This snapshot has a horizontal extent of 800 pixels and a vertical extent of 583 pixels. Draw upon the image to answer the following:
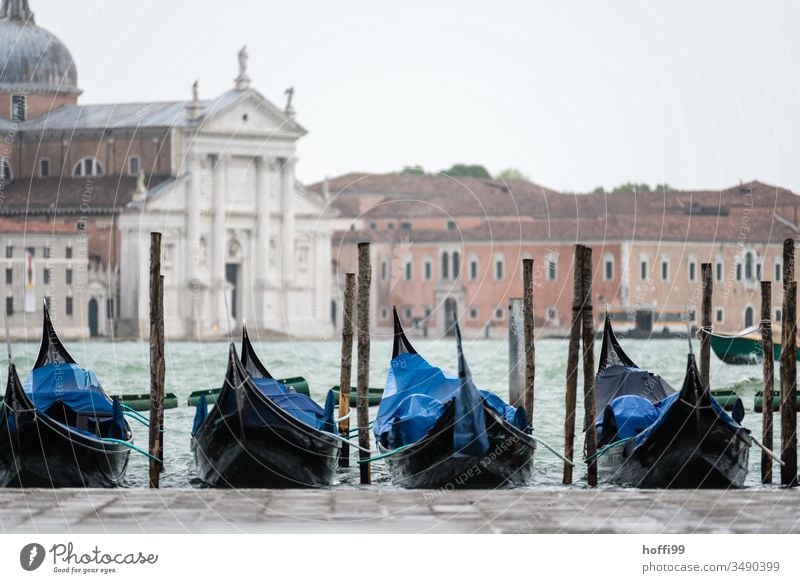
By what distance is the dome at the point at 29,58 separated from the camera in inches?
1586

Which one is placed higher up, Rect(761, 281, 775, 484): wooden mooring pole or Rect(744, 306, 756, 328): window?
Rect(761, 281, 775, 484): wooden mooring pole

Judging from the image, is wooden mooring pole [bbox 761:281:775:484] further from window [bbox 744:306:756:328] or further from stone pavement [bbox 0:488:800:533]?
window [bbox 744:306:756:328]

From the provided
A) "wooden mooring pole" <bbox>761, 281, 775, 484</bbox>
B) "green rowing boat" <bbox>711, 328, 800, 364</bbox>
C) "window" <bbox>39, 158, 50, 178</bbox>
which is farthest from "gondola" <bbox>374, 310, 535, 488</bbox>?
"window" <bbox>39, 158, 50, 178</bbox>

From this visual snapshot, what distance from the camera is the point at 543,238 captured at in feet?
127

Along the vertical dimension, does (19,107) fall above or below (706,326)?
above

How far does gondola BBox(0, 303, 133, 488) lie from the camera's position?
807 cm

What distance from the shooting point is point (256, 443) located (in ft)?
26.7

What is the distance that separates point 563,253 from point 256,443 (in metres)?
30.0

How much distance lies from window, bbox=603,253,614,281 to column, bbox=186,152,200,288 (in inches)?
351

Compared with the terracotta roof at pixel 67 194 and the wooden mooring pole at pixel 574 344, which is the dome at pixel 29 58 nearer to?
the terracotta roof at pixel 67 194

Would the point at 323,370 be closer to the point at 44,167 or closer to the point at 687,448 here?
the point at 687,448

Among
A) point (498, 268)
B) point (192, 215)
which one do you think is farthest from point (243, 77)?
point (498, 268)

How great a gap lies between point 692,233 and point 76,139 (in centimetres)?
1435
